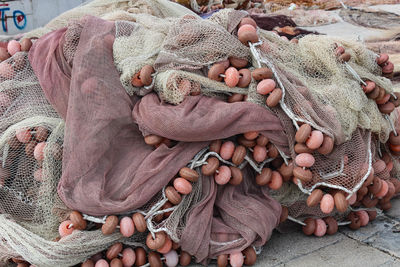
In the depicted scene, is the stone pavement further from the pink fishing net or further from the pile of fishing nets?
the pink fishing net

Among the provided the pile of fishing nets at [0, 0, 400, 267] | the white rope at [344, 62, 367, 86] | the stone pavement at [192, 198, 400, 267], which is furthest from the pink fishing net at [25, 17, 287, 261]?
the white rope at [344, 62, 367, 86]

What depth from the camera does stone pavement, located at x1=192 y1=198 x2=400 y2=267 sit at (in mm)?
2324

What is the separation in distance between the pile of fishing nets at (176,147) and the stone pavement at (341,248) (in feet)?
0.22

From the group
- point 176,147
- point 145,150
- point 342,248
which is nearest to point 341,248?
point 342,248

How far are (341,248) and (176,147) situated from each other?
1023 millimetres

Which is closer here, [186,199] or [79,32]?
[186,199]

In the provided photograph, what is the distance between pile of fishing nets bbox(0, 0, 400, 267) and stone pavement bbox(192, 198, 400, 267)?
68 millimetres

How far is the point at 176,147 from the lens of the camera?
7.86 feet

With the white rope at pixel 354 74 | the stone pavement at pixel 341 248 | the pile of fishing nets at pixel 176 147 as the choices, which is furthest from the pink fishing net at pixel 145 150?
the white rope at pixel 354 74

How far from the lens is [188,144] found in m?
2.41

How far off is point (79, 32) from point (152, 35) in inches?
16.4

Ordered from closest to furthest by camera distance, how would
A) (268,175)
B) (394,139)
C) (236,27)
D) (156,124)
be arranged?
(156,124) < (268,175) < (236,27) < (394,139)

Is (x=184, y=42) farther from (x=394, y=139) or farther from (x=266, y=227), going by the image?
(x=394, y=139)

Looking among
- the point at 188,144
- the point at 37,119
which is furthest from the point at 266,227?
the point at 37,119
